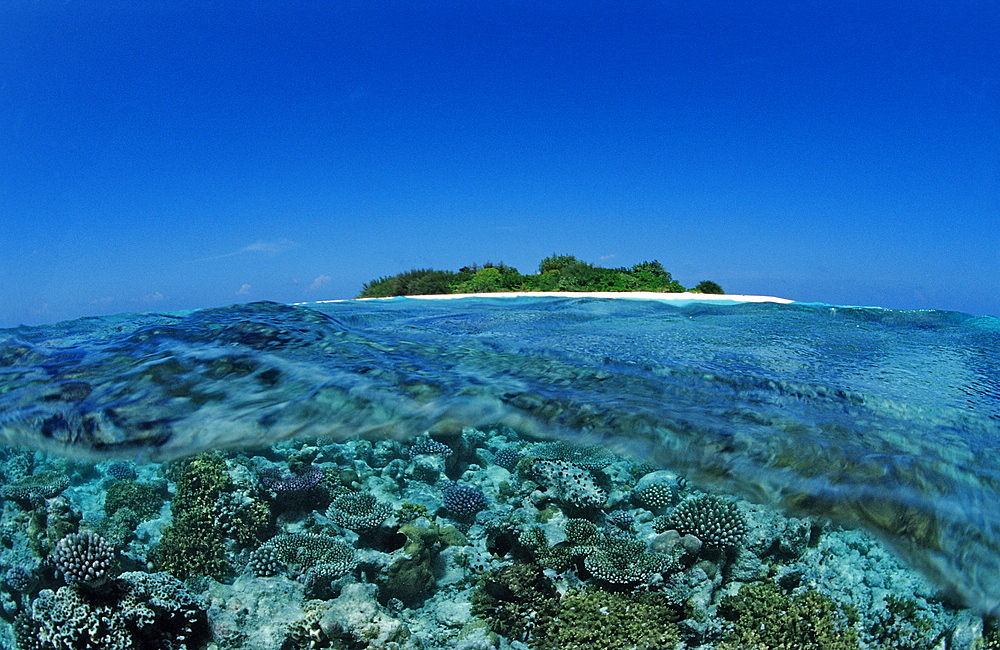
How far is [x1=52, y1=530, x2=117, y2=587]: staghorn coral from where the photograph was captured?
2.21 metres

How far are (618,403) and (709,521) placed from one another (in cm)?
77

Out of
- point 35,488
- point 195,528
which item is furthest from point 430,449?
point 35,488

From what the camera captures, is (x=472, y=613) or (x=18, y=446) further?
(x=18, y=446)

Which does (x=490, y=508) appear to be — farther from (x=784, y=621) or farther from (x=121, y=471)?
(x=121, y=471)

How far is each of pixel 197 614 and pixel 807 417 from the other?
9.73ft

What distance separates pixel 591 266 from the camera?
18.7 m

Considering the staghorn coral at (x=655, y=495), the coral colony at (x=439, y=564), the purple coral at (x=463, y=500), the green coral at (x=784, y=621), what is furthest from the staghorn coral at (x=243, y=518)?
the green coral at (x=784, y=621)

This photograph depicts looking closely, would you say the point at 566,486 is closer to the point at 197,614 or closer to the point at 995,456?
the point at 197,614

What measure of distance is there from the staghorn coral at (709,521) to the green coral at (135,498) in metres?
2.31

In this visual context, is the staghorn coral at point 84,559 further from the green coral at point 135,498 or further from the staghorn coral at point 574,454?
the staghorn coral at point 574,454

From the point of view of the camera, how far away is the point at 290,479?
2.65 m

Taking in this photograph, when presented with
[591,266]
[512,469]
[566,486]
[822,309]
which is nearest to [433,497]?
[512,469]

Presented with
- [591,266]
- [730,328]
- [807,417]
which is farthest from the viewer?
[591,266]

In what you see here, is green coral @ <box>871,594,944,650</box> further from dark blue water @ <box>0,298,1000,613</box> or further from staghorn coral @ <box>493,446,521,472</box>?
staghorn coral @ <box>493,446,521,472</box>
